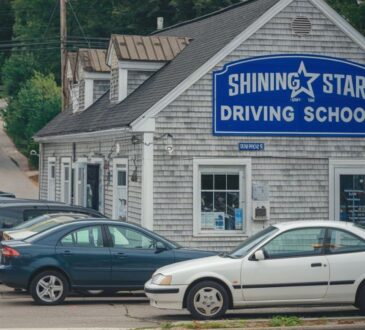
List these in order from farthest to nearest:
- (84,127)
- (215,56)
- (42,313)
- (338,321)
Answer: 1. (84,127)
2. (215,56)
3. (42,313)
4. (338,321)

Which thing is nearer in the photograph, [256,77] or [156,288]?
[156,288]

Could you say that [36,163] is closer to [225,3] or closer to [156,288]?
[225,3]

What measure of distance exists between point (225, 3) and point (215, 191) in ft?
120

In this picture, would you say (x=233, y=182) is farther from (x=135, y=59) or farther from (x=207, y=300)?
(x=207, y=300)

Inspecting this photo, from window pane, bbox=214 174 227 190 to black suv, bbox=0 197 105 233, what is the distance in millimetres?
3987

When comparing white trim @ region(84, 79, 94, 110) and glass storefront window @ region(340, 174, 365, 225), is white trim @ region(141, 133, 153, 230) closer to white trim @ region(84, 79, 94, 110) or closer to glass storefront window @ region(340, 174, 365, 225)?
glass storefront window @ region(340, 174, 365, 225)

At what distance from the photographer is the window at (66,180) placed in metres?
32.5

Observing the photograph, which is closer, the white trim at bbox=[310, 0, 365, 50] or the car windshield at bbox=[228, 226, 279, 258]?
the car windshield at bbox=[228, 226, 279, 258]

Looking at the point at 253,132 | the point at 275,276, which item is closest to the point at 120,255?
the point at 275,276

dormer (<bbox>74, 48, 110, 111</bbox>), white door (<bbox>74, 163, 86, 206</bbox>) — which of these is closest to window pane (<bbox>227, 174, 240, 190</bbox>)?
white door (<bbox>74, 163, 86, 206</bbox>)

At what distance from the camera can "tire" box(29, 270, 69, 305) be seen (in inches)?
674

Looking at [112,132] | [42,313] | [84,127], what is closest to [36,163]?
[84,127]

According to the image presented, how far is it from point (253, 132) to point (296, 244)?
9512 millimetres

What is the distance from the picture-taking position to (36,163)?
55188mm
